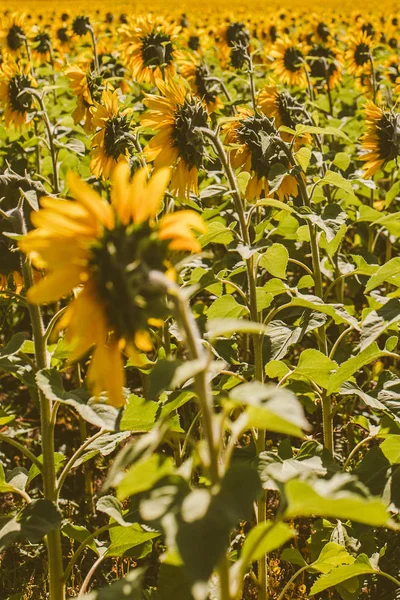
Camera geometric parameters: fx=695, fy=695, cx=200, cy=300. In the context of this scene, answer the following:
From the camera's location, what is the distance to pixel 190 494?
808mm

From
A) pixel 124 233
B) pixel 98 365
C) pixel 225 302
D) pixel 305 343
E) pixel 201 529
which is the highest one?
pixel 124 233

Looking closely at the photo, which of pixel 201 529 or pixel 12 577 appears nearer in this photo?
pixel 201 529

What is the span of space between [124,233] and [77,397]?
0.51 metres

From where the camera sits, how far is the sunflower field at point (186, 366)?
2.72ft

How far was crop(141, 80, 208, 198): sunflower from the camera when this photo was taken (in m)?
1.83

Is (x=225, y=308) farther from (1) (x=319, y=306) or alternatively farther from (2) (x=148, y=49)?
(2) (x=148, y=49)

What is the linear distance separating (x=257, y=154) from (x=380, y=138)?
58 centimetres

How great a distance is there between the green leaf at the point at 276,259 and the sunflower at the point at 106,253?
34.8 inches

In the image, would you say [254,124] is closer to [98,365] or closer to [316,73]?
[98,365]

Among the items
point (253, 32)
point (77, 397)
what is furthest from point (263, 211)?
point (253, 32)

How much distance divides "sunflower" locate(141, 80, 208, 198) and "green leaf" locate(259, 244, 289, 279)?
0.28m

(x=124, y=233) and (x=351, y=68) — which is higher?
(x=124, y=233)

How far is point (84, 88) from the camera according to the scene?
2826mm

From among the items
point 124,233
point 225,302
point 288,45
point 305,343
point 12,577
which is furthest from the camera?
point 288,45
